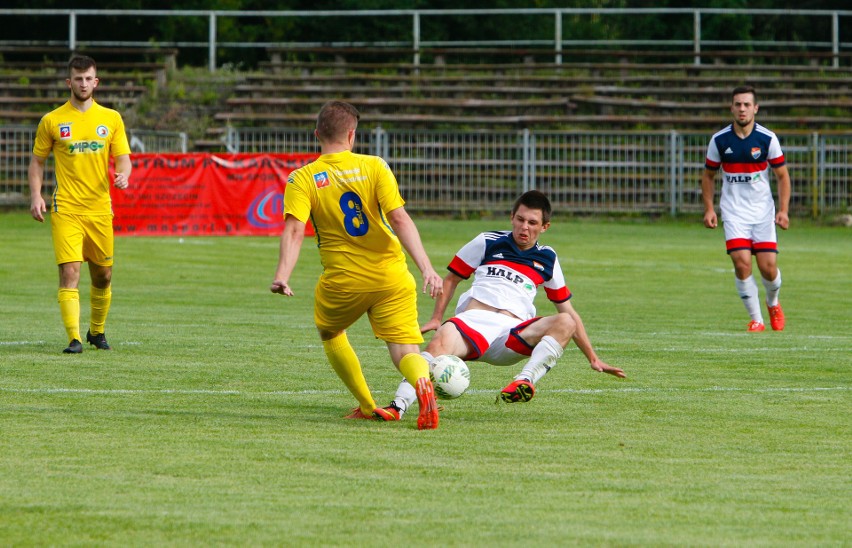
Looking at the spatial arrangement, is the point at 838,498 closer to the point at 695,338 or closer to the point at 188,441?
the point at 188,441

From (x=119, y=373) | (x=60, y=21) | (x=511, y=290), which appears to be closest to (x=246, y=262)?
(x=119, y=373)

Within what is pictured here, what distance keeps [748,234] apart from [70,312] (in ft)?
20.9

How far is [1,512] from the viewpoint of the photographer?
4.64 m

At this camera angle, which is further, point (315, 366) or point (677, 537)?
point (315, 366)

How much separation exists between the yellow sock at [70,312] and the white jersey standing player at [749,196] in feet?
19.1

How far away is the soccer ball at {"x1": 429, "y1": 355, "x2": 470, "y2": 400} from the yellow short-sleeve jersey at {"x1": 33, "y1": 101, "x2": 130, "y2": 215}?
168 inches

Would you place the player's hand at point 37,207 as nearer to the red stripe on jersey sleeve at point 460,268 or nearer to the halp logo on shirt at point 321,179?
the red stripe on jersey sleeve at point 460,268

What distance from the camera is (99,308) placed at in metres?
10.2

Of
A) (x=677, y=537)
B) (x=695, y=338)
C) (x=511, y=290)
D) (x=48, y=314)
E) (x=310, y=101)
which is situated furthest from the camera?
(x=310, y=101)

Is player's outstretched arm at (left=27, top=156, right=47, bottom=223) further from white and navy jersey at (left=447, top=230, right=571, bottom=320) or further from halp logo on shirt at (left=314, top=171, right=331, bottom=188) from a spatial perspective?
halp logo on shirt at (left=314, top=171, right=331, bottom=188)

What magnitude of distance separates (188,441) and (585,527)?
2238 millimetres

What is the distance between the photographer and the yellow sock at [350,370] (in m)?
6.87

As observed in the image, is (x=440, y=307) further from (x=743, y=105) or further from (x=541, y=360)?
(x=743, y=105)

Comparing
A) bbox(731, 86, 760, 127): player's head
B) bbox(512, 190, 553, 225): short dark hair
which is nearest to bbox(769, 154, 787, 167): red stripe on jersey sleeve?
bbox(731, 86, 760, 127): player's head
